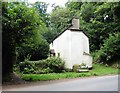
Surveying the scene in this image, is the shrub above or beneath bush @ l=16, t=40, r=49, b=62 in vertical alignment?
beneath

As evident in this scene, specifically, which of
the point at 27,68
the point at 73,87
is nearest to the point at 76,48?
the point at 27,68

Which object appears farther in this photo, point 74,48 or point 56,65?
point 74,48

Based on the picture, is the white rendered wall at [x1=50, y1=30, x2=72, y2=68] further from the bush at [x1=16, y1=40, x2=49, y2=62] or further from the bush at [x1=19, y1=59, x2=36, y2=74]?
the bush at [x1=19, y1=59, x2=36, y2=74]

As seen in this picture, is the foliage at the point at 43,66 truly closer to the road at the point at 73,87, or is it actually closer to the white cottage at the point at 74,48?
the white cottage at the point at 74,48

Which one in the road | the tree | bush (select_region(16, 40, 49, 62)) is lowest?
→ the road

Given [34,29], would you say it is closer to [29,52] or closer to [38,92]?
[38,92]

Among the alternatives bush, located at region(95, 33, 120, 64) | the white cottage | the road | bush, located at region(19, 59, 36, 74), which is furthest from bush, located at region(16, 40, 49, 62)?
the road

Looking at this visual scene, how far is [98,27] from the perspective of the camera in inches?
1448

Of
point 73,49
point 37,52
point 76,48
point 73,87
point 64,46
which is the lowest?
point 73,87

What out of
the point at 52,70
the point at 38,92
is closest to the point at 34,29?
the point at 38,92

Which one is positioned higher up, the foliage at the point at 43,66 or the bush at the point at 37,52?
the bush at the point at 37,52

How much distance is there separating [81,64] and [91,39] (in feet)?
34.0

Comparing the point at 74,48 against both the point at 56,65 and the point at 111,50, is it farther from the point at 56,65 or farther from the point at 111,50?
the point at 111,50

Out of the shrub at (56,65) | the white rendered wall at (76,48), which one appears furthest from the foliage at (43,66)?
the white rendered wall at (76,48)
